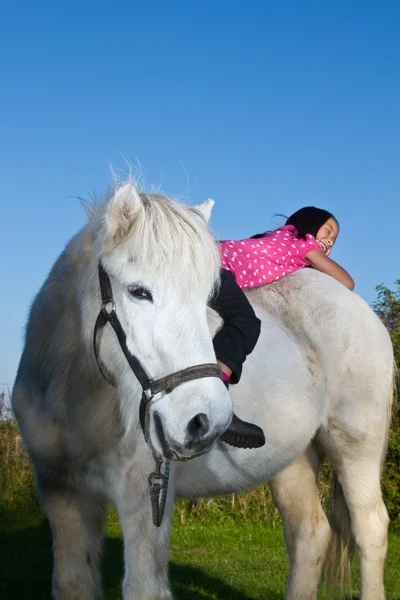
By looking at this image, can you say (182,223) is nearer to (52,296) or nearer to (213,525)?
(52,296)

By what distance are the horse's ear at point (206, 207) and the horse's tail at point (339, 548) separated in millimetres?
2394

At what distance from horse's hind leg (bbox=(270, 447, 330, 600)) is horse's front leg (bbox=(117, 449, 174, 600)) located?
201cm

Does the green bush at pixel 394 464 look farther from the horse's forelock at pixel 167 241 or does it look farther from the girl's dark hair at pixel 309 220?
the horse's forelock at pixel 167 241

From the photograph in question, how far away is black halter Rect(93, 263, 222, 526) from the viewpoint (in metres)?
2.72

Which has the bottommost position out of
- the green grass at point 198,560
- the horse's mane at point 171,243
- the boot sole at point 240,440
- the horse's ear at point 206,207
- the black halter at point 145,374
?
the green grass at point 198,560

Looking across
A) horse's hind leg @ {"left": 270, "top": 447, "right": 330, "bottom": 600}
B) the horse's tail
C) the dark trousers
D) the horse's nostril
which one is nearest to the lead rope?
the horse's nostril

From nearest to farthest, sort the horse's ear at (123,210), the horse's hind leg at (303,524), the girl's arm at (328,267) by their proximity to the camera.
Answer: the horse's ear at (123,210) < the horse's hind leg at (303,524) < the girl's arm at (328,267)

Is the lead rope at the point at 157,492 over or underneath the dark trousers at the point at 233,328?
underneath

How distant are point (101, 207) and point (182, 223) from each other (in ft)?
1.95

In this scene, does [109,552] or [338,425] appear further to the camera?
[109,552]

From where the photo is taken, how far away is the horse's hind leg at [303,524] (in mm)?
4945

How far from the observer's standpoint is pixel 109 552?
7.46m

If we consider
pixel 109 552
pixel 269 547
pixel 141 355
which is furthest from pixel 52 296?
pixel 269 547

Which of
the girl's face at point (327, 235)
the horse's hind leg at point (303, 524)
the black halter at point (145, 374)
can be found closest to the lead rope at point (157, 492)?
the black halter at point (145, 374)
